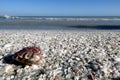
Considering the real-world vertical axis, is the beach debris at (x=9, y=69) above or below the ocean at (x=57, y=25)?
above

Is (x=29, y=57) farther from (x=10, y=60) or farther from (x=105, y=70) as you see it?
(x=105, y=70)

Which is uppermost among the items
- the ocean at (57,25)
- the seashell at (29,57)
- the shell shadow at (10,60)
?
the seashell at (29,57)

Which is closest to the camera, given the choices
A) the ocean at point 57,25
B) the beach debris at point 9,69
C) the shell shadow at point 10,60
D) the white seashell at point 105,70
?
the white seashell at point 105,70

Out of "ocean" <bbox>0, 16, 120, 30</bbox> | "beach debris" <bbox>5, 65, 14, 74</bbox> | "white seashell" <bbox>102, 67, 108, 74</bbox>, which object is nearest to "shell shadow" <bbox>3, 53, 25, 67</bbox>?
"beach debris" <bbox>5, 65, 14, 74</bbox>

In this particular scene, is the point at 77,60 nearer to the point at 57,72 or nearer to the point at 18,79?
the point at 57,72

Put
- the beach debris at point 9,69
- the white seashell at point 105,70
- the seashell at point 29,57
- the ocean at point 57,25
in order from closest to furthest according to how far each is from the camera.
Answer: the white seashell at point 105,70 < the beach debris at point 9,69 < the seashell at point 29,57 < the ocean at point 57,25

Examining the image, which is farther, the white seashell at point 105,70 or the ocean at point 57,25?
the ocean at point 57,25

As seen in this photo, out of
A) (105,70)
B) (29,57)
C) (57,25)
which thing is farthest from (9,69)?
(57,25)

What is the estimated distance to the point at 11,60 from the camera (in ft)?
20.1

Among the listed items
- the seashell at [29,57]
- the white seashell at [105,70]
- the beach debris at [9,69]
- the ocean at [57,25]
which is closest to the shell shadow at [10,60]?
the seashell at [29,57]

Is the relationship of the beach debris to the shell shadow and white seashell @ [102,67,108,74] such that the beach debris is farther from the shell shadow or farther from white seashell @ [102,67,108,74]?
white seashell @ [102,67,108,74]

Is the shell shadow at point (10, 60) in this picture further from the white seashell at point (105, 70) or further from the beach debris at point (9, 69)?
the white seashell at point (105, 70)

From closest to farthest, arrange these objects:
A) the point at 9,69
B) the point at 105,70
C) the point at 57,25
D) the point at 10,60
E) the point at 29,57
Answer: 1. the point at 105,70
2. the point at 9,69
3. the point at 29,57
4. the point at 10,60
5. the point at 57,25

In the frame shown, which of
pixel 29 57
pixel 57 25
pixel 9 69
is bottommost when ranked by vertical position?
pixel 57 25
